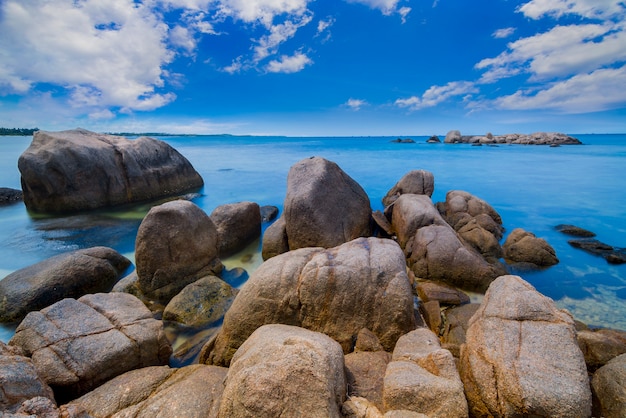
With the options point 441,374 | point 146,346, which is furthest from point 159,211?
point 441,374

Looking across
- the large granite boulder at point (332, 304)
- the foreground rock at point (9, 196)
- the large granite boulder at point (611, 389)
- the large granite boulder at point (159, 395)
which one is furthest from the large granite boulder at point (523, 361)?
the foreground rock at point (9, 196)

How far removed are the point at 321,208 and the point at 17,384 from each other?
6902 mm

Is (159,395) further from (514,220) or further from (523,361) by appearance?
(514,220)

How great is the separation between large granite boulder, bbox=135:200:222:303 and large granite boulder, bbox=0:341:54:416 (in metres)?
3.65

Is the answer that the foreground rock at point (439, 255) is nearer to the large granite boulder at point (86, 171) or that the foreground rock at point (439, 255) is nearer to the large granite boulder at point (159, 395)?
the large granite boulder at point (159, 395)

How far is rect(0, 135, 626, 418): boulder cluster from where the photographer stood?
10.0 feet

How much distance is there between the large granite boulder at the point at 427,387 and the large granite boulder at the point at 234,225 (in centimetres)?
746

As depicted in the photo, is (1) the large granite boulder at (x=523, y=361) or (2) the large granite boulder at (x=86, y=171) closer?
(1) the large granite boulder at (x=523, y=361)

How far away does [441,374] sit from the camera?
11.5ft

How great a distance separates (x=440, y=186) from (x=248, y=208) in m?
19.0

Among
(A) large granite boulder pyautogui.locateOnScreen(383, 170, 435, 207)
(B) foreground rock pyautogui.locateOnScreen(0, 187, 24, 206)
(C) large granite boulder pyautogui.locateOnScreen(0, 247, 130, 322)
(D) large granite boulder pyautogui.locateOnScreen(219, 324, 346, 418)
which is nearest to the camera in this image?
(D) large granite boulder pyautogui.locateOnScreen(219, 324, 346, 418)

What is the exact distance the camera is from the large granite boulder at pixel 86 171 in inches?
540

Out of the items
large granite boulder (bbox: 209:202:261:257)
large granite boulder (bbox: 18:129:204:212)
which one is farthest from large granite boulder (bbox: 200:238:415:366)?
large granite boulder (bbox: 18:129:204:212)

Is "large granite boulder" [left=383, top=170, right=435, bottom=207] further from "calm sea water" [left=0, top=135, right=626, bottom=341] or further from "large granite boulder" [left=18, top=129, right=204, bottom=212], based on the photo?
"large granite boulder" [left=18, top=129, right=204, bottom=212]
